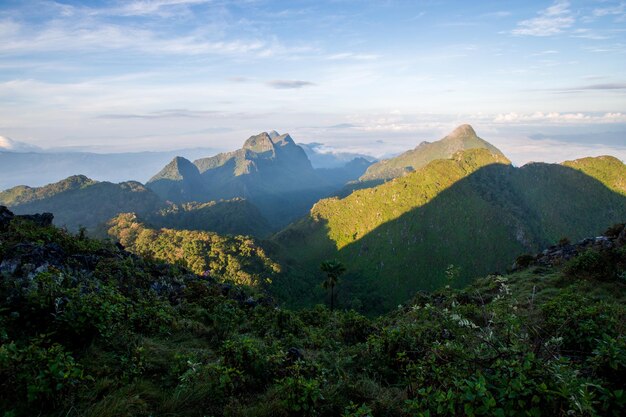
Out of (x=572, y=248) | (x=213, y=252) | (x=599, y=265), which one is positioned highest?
(x=599, y=265)

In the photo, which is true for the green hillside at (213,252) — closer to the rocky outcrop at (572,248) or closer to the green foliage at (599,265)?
the rocky outcrop at (572,248)

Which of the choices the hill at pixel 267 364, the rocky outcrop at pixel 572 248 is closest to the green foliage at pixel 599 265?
the rocky outcrop at pixel 572 248

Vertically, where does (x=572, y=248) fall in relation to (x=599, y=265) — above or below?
below

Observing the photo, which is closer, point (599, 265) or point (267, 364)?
point (267, 364)

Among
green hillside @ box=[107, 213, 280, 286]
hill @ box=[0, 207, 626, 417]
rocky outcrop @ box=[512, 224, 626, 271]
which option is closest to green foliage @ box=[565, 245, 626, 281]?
rocky outcrop @ box=[512, 224, 626, 271]

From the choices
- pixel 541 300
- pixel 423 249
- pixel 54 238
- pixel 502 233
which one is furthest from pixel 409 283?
pixel 54 238

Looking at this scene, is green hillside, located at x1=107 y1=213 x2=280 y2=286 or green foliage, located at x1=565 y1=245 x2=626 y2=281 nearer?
green foliage, located at x1=565 y1=245 x2=626 y2=281

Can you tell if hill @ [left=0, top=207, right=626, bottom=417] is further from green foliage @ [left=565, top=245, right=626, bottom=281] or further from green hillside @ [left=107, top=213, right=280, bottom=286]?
green hillside @ [left=107, top=213, right=280, bottom=286]

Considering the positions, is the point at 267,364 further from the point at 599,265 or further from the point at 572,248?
the point at 572,248

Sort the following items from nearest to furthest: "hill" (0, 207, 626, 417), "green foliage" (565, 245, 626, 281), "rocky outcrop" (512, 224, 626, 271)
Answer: "hill" (0, 207, 626, 417), "green foliage" (565, 245, 626, 281), "rocky outcrop" (512, 224, 626, 271)

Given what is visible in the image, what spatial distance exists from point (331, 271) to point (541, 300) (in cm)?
4382

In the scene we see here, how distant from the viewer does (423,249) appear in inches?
7303

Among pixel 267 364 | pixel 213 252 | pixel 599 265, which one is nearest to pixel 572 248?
pixel 599 265

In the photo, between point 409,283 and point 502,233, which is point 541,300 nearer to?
point 409,283
